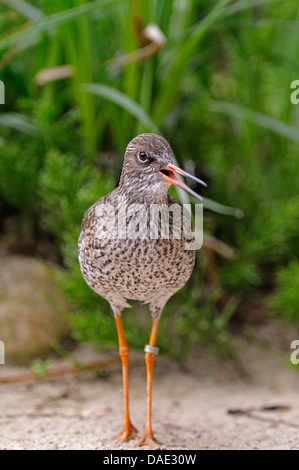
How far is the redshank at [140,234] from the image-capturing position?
5.99 ft

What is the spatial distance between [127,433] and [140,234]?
0.94 m

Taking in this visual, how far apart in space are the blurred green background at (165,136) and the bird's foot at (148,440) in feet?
2.82

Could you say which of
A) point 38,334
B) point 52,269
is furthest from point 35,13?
point 38,334

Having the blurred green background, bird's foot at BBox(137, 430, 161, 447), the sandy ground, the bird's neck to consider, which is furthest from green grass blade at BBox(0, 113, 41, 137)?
bird's foot at BBox(137, 430, 161, 447)

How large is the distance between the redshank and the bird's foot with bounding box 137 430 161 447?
0.64m

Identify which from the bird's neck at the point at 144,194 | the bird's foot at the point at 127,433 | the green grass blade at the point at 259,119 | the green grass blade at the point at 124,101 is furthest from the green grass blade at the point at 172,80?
the bird's foot at the point at 127,433

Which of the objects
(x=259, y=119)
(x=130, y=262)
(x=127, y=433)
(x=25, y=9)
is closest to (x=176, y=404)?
(x=127, y=433)

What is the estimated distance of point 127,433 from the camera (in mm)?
2400

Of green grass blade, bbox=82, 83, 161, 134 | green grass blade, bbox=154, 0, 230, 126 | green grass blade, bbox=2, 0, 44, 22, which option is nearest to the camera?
green grass blade, bbox=82, 83, 161, 134

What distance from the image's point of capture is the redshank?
1827 millimetres

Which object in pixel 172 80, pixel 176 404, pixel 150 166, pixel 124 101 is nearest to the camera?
Answer: pixel 150 166

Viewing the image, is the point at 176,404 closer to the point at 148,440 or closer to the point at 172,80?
the point at 148,440

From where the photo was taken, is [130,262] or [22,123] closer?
[130,262]

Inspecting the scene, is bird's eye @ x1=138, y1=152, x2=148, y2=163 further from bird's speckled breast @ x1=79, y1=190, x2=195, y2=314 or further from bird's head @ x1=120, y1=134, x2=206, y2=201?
bird's speckled breast @ x1=79, y1=190, x2=195, y2=314
